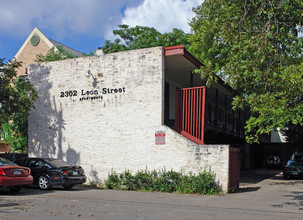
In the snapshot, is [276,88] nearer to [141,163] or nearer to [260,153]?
[141,163]

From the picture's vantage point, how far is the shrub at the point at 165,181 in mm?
13600

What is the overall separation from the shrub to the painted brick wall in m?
0.32

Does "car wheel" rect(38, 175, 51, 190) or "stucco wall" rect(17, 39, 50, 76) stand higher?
"stucco wall" rect(17, 39, 50, 76)

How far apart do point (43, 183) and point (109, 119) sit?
4.27m

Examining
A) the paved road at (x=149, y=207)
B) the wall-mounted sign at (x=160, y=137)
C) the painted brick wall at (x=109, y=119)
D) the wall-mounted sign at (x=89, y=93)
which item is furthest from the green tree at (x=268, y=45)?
the wall-mounted sign at (x=89, y=93)

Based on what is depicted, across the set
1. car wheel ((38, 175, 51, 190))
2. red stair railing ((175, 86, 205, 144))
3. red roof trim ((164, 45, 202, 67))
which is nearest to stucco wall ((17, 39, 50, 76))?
red roof trim ((164, 45, 202, 67))

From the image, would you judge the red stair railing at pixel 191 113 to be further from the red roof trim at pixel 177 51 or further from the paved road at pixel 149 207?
the paved road at pixel 149 207

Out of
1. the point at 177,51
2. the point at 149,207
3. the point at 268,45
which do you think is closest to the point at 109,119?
the point at 177,51

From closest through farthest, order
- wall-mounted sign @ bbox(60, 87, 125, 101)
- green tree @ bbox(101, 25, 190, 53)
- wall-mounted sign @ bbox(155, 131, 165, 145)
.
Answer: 1. wall-mounted sign @ bbox(155, 131, 165, 145)
2. wall-mounted sign @ bbox(60, 87, 125, 101)
3. green tree @ bbox(101, 25, 190, 53)

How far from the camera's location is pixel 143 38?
33688mm

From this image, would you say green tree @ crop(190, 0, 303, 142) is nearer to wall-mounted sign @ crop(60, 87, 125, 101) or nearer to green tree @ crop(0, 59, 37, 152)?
wall-mounted sign @ crop(60, 87, 125, 101)

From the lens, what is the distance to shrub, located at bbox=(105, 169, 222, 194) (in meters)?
13.6

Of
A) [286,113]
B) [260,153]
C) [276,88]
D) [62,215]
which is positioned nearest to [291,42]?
[276,88]

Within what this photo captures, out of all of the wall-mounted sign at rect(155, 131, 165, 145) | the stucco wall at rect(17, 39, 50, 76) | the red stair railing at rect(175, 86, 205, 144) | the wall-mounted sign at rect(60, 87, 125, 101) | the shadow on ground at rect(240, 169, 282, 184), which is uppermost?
the stucco wall at rect(17, 39, 50, 76)
